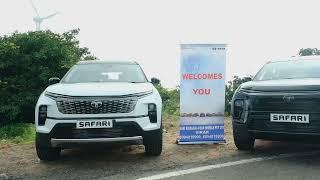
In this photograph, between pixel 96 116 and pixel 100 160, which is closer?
pixel 96 116

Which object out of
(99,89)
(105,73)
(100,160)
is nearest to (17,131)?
(105,73)

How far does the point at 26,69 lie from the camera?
13602 mm

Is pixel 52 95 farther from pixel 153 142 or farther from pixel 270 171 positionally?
pixel 270 171

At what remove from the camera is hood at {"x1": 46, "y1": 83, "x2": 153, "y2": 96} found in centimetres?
670

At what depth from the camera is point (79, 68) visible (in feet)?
27.6

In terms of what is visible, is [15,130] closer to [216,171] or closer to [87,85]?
[87,85]

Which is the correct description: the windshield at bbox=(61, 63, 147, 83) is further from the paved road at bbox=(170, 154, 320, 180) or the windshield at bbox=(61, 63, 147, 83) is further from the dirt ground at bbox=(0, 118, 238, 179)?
the paved road at bbox=(170, 154, 320, 180)

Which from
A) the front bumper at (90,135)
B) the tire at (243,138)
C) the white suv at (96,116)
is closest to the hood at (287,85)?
the tire at (243,138)

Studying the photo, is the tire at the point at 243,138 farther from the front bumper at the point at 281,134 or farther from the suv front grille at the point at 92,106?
the suv front grille at the point at 92,106

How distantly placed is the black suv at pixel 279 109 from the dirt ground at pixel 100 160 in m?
0.71

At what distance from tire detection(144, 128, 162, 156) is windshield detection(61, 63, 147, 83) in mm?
1245

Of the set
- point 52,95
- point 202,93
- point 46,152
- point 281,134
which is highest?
point 52,95

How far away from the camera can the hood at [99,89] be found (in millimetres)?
6695

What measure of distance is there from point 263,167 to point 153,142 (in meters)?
1.65
